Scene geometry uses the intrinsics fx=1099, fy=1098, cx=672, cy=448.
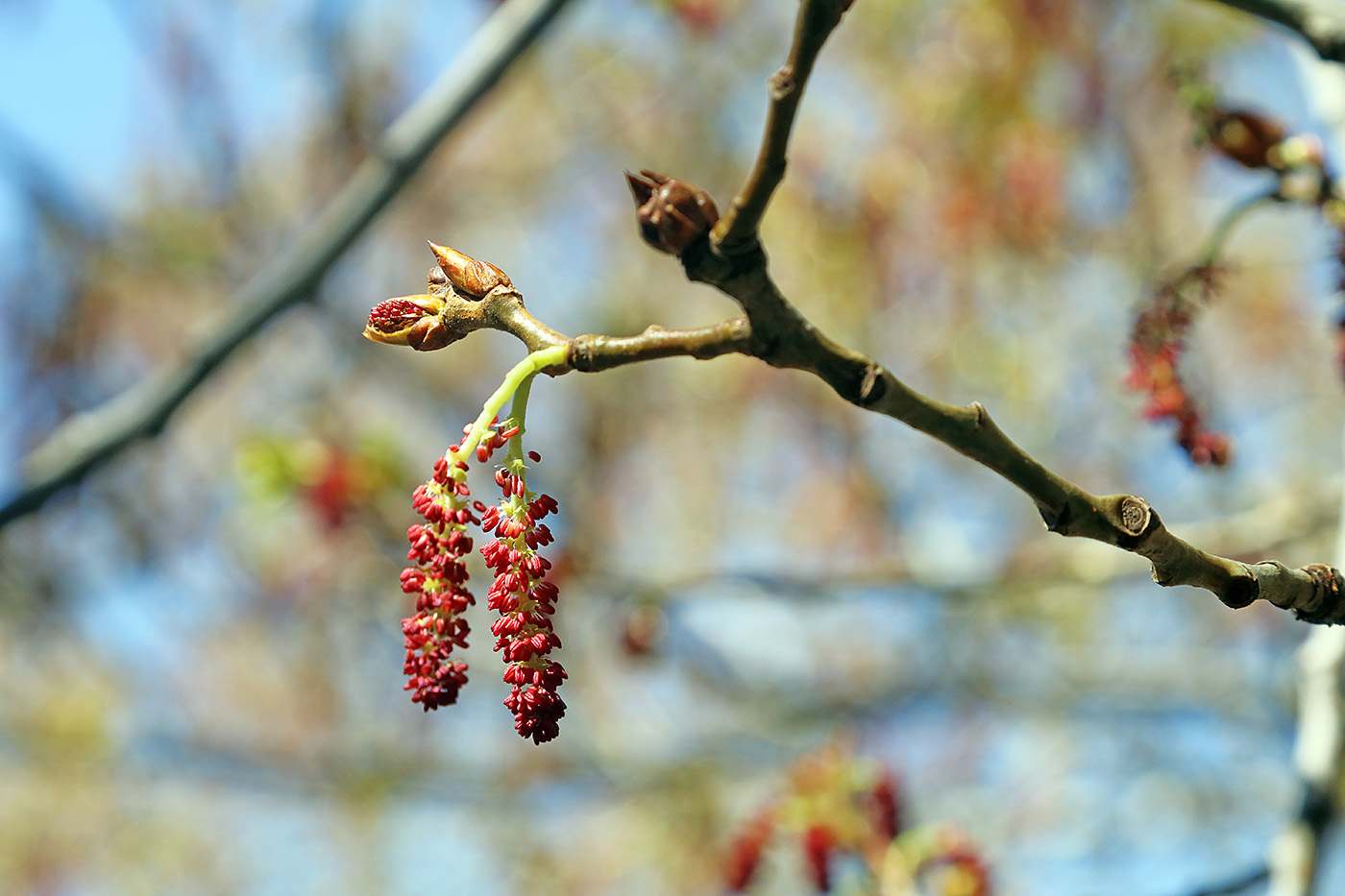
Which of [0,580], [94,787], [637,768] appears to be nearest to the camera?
[0,580]

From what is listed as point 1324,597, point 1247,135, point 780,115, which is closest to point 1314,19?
point 1247,135

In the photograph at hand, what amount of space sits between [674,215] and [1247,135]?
3.90ft

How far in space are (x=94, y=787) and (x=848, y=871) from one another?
6512mm

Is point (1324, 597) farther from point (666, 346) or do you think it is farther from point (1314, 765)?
point (1314, 765)

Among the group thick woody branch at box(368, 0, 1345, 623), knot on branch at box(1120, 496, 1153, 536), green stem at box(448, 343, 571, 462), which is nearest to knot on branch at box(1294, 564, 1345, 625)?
thick woody branch at box(368, 0, 1345, 623)

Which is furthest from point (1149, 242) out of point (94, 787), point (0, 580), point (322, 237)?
point (94, 787)

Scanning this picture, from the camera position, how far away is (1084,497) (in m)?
0.87

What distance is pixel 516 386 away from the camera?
86 cm

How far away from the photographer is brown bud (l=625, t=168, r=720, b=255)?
0.77 m

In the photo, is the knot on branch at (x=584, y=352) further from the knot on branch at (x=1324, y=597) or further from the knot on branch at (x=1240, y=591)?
the knot on branch at (x=1324, y=597)

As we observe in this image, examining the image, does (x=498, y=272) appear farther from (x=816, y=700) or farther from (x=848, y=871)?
(x=816, y=700)

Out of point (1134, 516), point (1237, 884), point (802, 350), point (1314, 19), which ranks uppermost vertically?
point (1314, 19)

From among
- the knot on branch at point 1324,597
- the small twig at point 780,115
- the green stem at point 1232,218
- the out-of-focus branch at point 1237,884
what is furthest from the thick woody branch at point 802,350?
the out-of-focus branch at point 1237,884

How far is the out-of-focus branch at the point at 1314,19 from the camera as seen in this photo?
1347 millimetres
